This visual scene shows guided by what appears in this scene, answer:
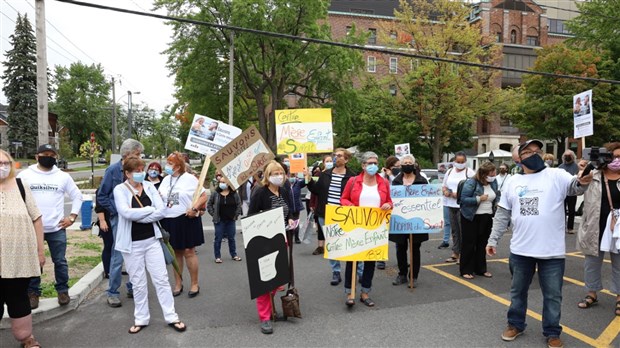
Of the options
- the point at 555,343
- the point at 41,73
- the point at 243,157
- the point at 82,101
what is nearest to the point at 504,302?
the point at 555,343

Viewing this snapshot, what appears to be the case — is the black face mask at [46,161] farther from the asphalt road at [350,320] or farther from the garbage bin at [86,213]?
the garbage bin at [86,213]

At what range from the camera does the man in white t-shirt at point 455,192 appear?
7789 mm

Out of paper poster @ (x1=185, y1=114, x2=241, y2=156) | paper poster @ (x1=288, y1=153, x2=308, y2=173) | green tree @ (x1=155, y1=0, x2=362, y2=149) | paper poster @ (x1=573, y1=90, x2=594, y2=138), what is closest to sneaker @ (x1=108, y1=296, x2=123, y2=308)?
paper poster @ (x1=185, y1=114, x2=241, y2=156)

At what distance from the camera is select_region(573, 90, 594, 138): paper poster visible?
8.84 meters

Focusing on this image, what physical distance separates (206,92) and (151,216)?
83.5 feet

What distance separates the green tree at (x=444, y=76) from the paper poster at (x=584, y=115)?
2038 centimetres

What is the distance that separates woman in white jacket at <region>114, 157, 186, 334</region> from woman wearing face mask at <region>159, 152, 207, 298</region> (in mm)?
919

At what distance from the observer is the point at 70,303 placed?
5.40 metres

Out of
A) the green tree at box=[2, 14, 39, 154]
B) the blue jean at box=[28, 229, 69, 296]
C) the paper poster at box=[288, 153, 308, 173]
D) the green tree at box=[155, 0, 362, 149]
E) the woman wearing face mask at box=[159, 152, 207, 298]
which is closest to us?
the blue jean at box=[28, 229, 69, 296]

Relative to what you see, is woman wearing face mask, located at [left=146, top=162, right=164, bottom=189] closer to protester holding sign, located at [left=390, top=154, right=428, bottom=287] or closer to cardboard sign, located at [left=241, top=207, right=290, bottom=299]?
cardboard sign, located at [left=241, top=207, right=290, bottom=299]

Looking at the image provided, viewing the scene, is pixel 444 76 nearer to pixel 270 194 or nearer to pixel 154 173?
pixel 154 173

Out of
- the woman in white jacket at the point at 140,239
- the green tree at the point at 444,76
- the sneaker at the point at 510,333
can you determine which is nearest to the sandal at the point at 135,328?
the woman in white jacket at the point at 140,239

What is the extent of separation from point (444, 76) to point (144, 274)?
90.1ft

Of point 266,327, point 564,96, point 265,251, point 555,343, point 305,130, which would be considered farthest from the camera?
point 564,96
